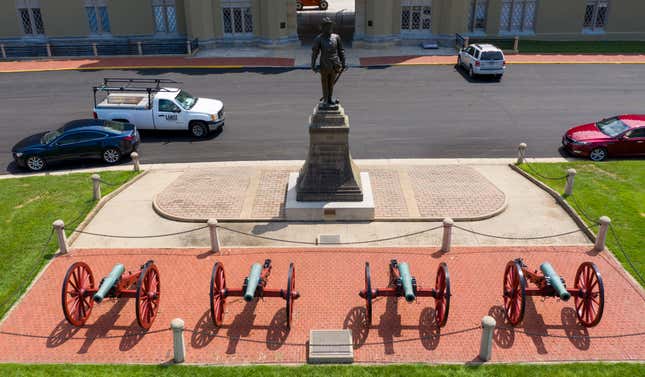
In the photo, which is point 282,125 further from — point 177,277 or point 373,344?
point 373,344

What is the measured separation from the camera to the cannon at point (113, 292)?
34.8 feet

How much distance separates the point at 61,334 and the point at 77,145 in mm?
10301

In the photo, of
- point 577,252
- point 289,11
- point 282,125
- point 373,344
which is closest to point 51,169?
point 282,125

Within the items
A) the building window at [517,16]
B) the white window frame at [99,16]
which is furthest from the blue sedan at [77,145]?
the building window at [517,16]

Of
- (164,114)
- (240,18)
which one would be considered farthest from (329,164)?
(240,18)

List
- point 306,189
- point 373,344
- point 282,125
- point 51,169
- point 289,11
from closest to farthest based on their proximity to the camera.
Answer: point 373,344, point 306,189, point 51,169, point 282,125, point 289,11

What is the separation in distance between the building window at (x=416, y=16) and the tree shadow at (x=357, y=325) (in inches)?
1205

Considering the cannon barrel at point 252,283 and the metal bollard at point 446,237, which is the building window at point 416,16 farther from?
the cannon barrel at point 252,283

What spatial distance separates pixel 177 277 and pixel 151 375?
3.31 metres

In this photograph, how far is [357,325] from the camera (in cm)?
1105

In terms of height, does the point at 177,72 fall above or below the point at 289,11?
below

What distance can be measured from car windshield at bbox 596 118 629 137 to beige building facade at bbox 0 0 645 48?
18.3 metres

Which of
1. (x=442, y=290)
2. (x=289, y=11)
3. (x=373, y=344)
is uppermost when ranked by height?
(x=289, y=11)

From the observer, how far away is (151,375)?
382 inches
